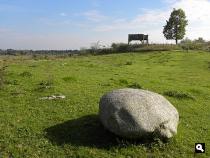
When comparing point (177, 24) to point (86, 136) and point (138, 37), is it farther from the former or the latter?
point (86, 136)

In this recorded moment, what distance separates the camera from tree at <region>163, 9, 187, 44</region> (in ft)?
295

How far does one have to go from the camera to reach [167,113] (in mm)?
15023

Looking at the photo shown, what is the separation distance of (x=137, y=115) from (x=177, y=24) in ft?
256

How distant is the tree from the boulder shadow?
250 feet

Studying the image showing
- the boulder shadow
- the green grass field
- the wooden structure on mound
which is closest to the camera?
the green grass field

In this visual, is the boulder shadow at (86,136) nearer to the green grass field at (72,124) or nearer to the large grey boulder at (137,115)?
the green grass field at (72,124)

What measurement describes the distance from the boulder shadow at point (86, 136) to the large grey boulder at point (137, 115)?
0.44m

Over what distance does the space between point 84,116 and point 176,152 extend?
4.63 m

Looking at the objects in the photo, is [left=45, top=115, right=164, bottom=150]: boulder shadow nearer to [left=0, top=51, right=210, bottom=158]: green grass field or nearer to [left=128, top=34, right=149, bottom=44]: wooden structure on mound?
[left=0, top=51, right=210, bottom=158]: green grass field

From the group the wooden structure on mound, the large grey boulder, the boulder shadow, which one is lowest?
the boulder shadow

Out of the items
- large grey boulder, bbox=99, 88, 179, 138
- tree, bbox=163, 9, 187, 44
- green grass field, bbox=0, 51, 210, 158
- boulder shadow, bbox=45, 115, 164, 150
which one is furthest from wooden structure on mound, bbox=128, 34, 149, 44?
large grey boulder, bbox=99, 88, 179, 138

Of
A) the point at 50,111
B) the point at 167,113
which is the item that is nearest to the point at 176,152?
the point at 167,113

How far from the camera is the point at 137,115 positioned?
14.4m

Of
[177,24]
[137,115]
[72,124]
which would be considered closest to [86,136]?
[72,124]
